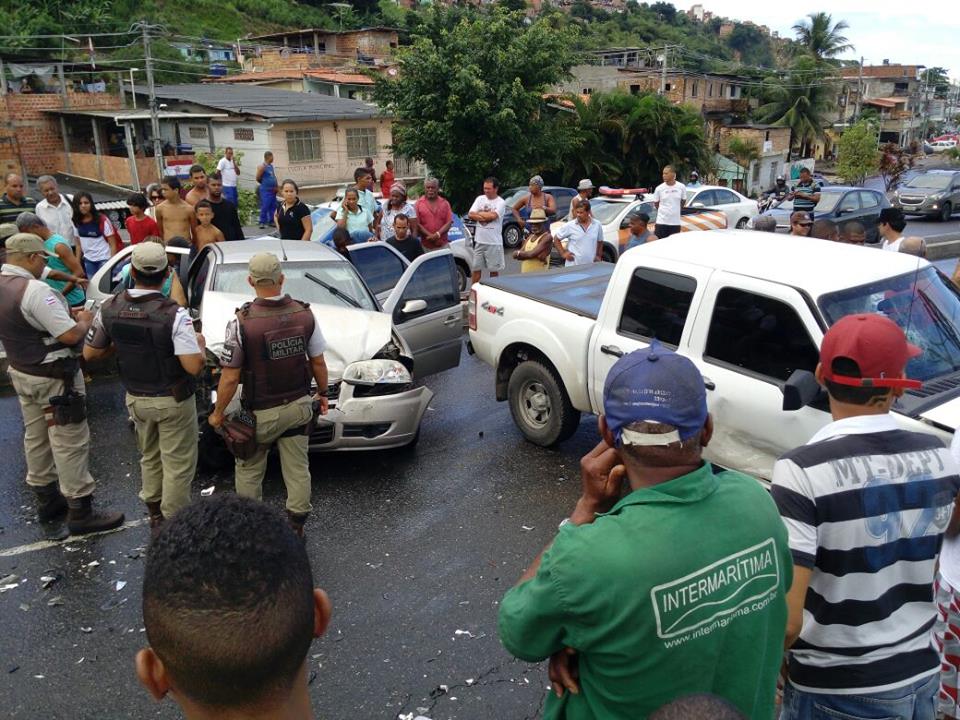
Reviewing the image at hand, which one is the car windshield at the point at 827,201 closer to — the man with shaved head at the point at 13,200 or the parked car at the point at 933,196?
the parked car at the point at 933,196

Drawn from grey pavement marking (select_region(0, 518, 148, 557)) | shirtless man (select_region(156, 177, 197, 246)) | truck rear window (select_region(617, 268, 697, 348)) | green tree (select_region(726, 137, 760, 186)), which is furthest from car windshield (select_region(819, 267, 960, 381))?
green tree (select_region(726, 137, 760, 186))

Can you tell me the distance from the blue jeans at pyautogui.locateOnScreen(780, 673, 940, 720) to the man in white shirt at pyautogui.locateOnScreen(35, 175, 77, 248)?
30.8 feet

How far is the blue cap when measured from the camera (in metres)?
1.89

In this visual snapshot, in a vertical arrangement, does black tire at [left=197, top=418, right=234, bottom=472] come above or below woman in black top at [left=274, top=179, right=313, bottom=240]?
below

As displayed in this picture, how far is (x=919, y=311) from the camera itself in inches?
187

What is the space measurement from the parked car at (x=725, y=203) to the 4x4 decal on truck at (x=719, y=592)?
55.9 ft

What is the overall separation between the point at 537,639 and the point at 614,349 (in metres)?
4.03


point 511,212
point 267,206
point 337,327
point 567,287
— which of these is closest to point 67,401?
point 337,327

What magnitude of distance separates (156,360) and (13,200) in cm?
646

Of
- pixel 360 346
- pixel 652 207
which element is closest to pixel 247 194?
pixel 652 207

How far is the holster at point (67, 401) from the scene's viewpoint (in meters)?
5.17

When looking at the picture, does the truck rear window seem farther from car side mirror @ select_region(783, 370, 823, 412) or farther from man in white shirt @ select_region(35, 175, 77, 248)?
man in white shirt @ select_region(35, 175, 77, 248)

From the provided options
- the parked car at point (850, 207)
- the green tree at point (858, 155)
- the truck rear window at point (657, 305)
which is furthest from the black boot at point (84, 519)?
the green tree at point (858, 155)

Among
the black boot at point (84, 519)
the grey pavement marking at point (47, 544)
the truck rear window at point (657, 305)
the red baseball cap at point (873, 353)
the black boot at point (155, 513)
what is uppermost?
the red baseball cap at point (873, 353)
